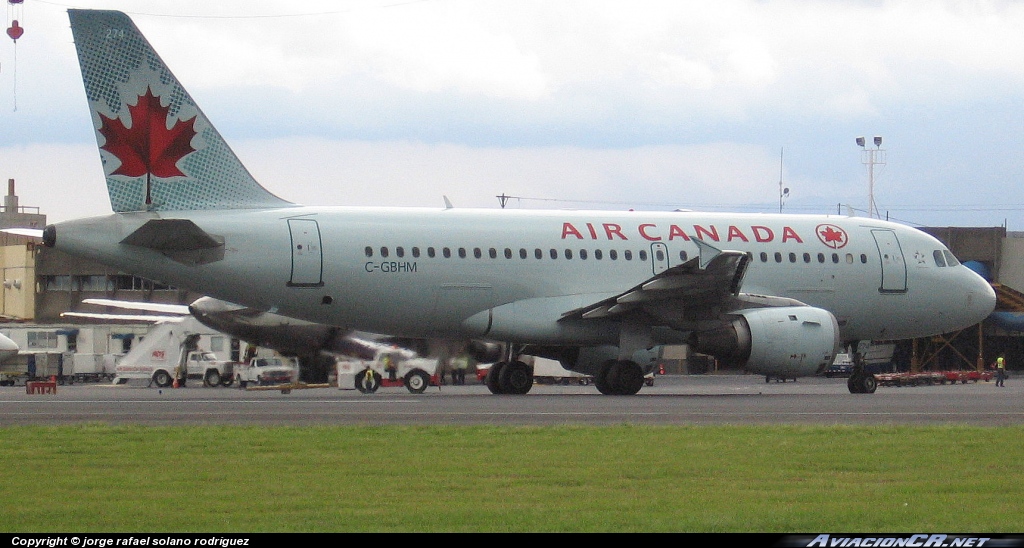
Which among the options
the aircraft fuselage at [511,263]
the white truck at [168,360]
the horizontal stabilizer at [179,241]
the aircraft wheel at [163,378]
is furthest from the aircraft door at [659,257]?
the aircraft wheel at [163,378]

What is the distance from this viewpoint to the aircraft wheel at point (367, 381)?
35469 millimetres

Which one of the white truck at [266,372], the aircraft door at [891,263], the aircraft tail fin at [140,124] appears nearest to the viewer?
the aircraft tail fin at [140,124]

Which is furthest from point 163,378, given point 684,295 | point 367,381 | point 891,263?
point 891,263

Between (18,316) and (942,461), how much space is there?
78.7 m

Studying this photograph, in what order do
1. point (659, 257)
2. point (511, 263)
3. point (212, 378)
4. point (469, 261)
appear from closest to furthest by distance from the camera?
point (469, 261) → point (511, 263) → point (659, 257) → point (212, 378)

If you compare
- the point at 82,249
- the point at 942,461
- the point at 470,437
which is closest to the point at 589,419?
the point at 470,437

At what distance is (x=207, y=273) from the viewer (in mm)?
28312

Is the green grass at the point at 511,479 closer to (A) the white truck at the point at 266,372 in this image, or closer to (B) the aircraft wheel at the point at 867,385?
(B) the aircraft wheel at the point at 867,385

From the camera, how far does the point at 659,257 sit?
32.2 m

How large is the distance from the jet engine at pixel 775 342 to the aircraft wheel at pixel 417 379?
908 cm

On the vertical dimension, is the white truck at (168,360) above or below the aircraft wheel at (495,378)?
below

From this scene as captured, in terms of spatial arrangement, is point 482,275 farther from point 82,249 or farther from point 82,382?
point 82,382

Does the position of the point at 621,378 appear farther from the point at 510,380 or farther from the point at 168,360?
the point at 168,360

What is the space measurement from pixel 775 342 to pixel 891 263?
20.8ft
